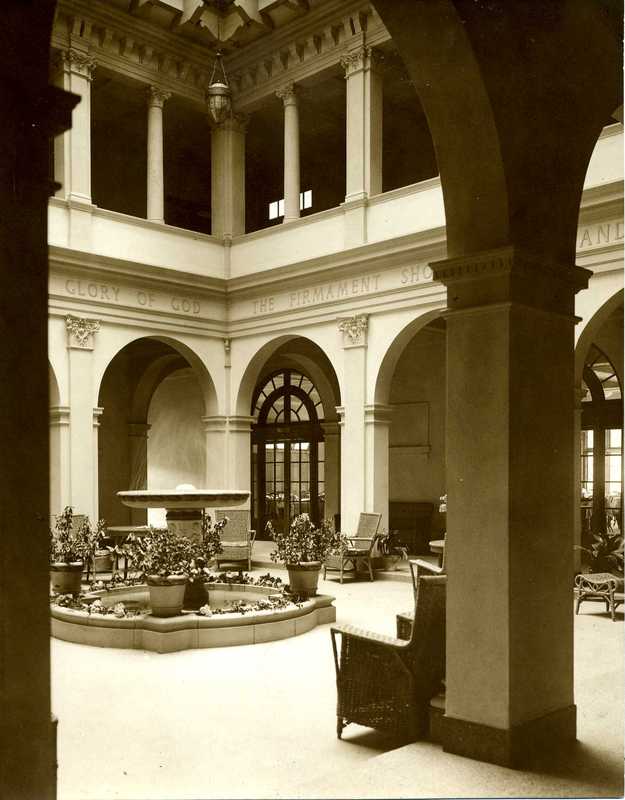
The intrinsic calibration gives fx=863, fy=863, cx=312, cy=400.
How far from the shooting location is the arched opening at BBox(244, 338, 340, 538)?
60.3 ft

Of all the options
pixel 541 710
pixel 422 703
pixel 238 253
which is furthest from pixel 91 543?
pixel 541 710

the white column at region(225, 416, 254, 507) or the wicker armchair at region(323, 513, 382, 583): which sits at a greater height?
Result: the white column at region(225, 416, 254, 507)

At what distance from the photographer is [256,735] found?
18.3 feet

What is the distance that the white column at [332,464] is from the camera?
1820cm

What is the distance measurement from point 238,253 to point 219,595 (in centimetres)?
736

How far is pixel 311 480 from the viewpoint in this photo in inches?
738

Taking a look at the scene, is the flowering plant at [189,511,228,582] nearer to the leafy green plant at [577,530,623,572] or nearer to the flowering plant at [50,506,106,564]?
the flowering plant at [50,506,106,564]

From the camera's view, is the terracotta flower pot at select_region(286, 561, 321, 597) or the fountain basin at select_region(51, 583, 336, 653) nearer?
the fountain basin at select_region(51, 583, 336, 653)

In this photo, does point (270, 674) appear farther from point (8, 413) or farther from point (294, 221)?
point (294, 221)

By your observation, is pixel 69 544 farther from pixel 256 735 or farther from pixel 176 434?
pixel 176 434

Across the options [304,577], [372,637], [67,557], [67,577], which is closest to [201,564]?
[304,577]

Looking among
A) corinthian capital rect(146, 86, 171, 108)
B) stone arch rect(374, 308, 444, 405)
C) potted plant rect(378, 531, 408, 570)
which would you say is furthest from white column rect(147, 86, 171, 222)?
potted plant rect(378, 531, 408, 570)

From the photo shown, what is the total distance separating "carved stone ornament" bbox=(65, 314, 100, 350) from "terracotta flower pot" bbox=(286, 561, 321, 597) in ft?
20.3

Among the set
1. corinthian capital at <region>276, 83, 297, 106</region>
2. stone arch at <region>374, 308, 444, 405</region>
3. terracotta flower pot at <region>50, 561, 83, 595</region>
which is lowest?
terracotta flower pot at <region>50, 561, 83, 595</region>
